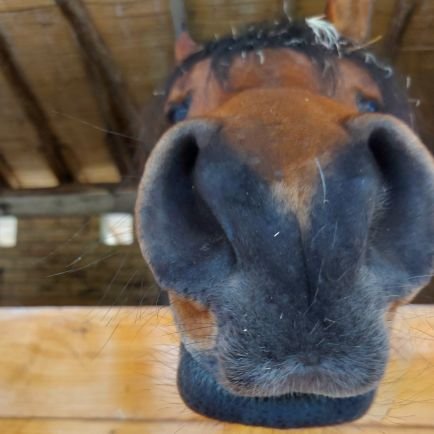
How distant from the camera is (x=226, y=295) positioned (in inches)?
36.8

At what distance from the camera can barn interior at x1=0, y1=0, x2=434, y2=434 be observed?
61.7 inches

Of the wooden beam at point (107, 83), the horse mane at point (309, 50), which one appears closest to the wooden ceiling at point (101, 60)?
the wooden beam at point (107, 83)

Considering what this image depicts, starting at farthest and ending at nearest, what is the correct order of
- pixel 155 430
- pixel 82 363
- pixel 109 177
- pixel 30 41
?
pixel 109 177 → pixel 30 41 → pixel 82 363 → pixel 155 430

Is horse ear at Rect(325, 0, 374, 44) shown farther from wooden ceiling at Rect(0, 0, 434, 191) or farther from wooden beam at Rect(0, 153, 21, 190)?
wooden beam at Rect(0, 153, 21, 190)

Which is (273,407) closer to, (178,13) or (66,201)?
(178,13)

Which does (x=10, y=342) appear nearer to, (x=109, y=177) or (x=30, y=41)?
(x=30, y=41)

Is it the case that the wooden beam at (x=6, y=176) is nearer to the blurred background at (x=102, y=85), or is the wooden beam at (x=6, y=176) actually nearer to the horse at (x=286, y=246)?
the blurred background at (x=102, y=85)

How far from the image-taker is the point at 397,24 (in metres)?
2.88

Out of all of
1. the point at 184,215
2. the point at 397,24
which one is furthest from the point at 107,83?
the point at 184,215

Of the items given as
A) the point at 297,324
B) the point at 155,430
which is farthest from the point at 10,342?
the point at 297,324

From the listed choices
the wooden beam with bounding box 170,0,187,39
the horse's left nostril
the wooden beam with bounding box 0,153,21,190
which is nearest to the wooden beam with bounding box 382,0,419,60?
the wooden beam with bounding box 170,0,187,39

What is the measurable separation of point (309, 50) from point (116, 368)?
37.6 inches

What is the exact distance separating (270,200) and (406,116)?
2.92ft

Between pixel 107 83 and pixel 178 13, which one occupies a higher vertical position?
pixel 178 13
